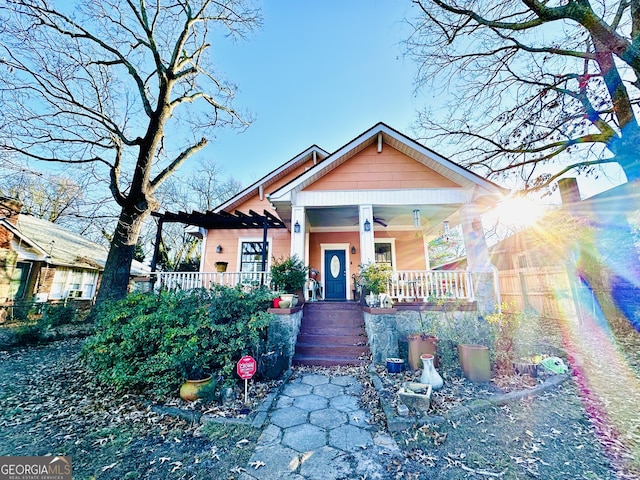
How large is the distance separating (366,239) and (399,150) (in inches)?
129

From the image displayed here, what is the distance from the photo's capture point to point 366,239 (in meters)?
7.59

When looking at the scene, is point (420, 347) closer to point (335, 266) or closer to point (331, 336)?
point (331, 336)

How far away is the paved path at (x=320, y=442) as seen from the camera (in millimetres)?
2590

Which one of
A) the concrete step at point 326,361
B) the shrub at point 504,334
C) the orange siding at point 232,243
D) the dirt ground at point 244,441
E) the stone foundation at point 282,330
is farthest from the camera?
the orange siding at point 232,243

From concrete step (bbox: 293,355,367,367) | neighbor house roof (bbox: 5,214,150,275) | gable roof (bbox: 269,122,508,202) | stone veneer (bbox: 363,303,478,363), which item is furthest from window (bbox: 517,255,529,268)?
neighbor house roof (bbox: 5,214,150,275)

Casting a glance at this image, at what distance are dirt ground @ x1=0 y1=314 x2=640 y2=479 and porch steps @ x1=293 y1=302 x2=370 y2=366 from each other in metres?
1.60

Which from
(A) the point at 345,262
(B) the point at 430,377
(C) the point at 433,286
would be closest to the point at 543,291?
(C) the point at 433,286

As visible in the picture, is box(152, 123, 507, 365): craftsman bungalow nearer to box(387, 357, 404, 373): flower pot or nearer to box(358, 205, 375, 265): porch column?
box(358, 205, 375, 265): porch column

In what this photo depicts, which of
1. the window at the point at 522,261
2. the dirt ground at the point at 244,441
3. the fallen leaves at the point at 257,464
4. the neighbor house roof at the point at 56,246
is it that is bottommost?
the fallen leaves at the point at 257,464

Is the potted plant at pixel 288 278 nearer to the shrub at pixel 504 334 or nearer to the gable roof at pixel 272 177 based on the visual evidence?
the shrub at pixel 504 334

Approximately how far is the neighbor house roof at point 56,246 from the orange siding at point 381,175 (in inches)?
482

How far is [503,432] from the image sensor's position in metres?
3.20

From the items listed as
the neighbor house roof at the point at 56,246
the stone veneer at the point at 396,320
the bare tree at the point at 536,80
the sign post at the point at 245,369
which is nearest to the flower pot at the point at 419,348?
the stone veneer at the point at 396,320

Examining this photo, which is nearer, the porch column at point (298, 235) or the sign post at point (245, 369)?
the sign post at point (245, 369)
